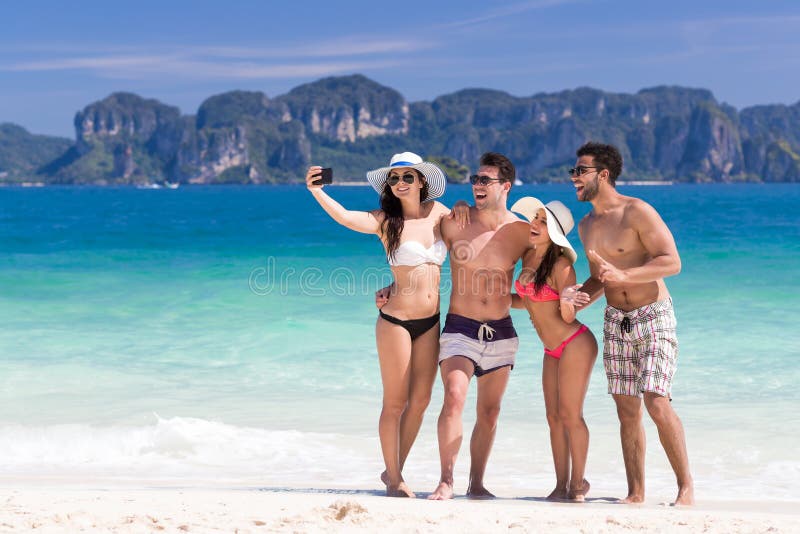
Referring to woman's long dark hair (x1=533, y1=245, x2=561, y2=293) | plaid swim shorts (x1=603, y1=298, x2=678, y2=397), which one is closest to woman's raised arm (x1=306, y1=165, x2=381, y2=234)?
woman's long dark hair (x1=533, y1=245, x2=561, y2=293)

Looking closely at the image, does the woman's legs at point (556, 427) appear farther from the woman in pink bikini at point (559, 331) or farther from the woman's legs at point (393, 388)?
the woman's legs at point (393, 388)

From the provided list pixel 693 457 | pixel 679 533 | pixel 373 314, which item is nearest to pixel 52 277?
pixel 373 314

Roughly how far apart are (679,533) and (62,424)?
18.3 feet

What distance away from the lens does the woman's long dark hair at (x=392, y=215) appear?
5.16 meters

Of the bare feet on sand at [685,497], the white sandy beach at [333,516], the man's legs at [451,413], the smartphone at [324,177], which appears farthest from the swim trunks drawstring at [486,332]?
the bare feet on sand at [685,497]

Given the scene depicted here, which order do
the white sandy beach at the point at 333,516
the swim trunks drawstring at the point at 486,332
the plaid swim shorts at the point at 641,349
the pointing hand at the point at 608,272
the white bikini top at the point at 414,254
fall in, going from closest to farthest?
the white sandy beach at the point at 333,516
the pointing hand at the point at 608,272
the plaid swim shorts at the point at 641,349
the swim trunks drawstring at the point at 486,332
the white bikini top at the point at 414,254

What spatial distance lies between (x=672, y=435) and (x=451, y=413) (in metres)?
1.24

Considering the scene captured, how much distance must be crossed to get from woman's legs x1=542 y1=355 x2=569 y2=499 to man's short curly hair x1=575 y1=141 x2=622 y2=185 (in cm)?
114

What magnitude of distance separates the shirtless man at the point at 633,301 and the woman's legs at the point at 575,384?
13cm

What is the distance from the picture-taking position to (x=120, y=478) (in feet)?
20.3

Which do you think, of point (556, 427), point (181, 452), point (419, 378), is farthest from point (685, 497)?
point (181, 452)

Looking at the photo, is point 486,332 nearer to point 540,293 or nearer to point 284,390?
point 540,293

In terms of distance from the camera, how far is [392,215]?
5250mm

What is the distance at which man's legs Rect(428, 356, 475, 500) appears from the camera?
Answer: 489 cm
